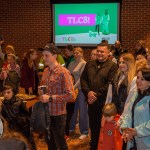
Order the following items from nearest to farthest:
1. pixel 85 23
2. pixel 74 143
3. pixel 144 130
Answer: pixel 144 130 → pixel 74 143 → pixel 85 23

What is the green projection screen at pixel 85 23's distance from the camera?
38.4ft

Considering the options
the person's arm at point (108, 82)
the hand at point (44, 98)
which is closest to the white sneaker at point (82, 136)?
the person's arm at point (108, 82)

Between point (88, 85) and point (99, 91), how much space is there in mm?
262

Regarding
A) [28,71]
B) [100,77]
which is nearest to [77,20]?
[28,71]

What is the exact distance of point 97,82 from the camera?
5.02m

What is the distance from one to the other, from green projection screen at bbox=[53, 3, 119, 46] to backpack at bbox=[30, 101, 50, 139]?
770 centimetres

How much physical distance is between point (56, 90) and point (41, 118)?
1.27 feet

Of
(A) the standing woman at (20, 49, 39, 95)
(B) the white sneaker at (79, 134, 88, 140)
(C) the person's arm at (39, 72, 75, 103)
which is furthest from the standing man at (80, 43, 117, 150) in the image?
(A) the standing woman at (20, 49, 39, 95)

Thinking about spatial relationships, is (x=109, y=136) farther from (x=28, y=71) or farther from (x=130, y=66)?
(x=28, y=71)

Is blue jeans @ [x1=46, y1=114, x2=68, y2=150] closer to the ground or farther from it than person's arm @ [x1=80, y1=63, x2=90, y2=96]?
closer to the ground

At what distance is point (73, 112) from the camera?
6.40 m

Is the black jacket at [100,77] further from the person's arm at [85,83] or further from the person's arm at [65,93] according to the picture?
the person's arm at [65,93]

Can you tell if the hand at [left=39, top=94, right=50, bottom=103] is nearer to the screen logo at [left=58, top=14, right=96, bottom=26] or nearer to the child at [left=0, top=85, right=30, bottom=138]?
the child at [left=0, top=85, right=30, bottom=138]

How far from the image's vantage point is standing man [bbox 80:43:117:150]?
4984 mm
